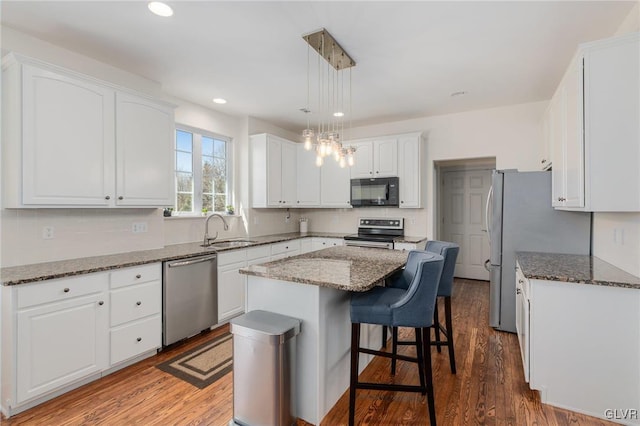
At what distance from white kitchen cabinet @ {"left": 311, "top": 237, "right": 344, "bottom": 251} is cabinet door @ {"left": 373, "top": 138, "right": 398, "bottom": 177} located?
1.16 m

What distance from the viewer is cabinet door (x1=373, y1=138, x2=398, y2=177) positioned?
14.8 feet

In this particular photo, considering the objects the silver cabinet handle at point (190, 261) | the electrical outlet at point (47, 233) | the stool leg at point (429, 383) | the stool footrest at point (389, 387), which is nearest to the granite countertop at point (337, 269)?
the stool leg at point (429, 383)

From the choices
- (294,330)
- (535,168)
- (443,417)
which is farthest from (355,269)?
(535,168)

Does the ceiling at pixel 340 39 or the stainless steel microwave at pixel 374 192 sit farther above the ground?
the ceiling at pixel 340 39

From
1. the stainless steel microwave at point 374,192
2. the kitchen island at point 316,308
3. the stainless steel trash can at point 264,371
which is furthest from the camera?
the stainless steel microwave at point 374,192

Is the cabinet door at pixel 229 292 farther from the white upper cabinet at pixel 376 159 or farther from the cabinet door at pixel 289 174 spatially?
the white upper cabinet at pixel 376 159

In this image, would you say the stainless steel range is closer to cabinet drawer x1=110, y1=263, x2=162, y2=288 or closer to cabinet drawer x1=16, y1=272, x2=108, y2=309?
cabinet drawer x1=110, y1=263, x2=162, y2=288

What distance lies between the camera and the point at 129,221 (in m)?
3.05

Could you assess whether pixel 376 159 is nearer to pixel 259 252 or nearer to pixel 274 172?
pixel 274 172

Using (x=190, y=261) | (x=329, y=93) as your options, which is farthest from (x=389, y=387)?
(x=329, y=93)

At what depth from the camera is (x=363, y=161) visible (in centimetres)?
474

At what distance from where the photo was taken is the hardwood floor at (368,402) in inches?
76.4

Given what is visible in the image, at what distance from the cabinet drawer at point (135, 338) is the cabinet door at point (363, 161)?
3296mm

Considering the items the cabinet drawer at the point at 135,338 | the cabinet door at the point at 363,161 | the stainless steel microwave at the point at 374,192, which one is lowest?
the cabinet drawer at the point at 135,338
